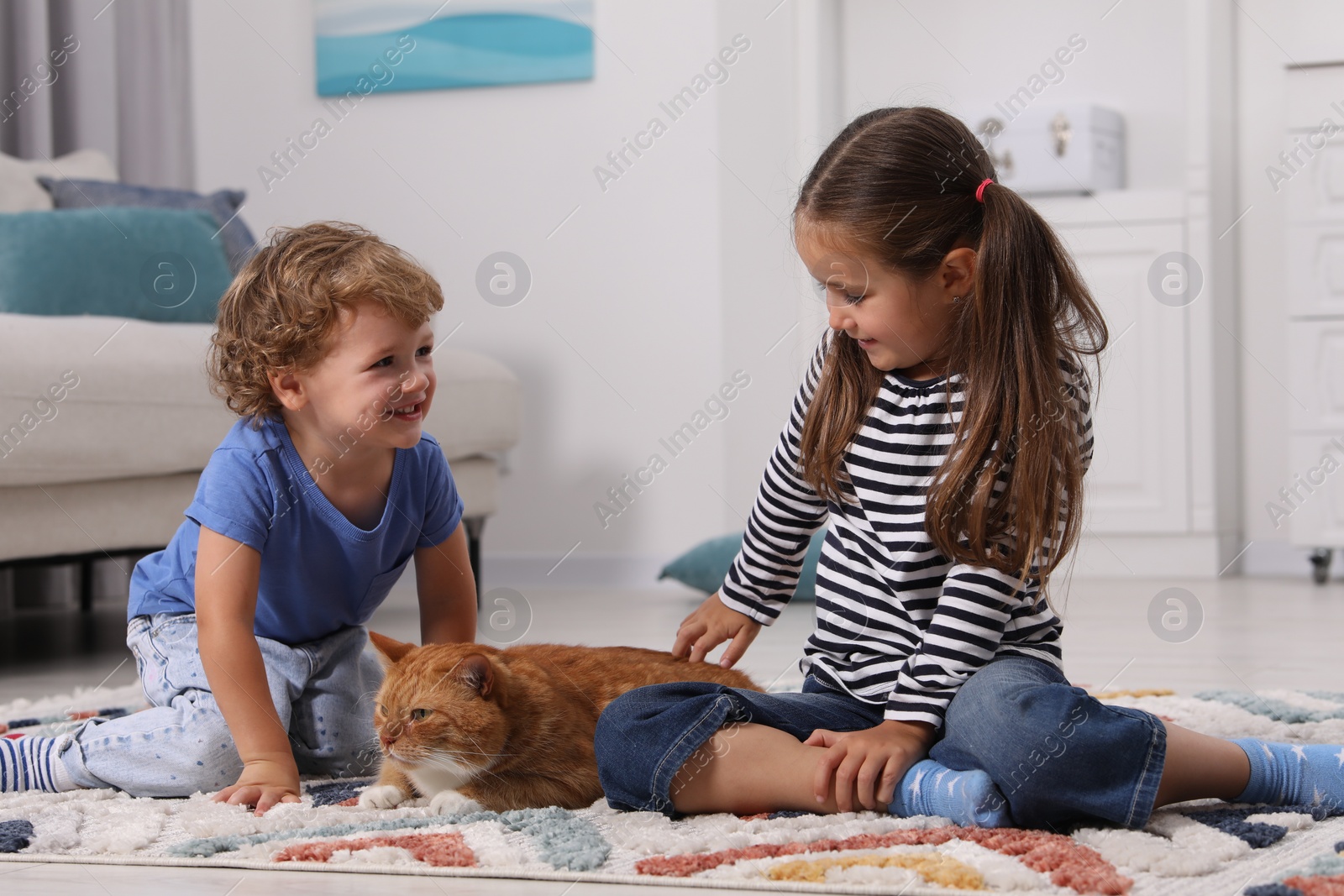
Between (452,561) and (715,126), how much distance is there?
81.0 inches

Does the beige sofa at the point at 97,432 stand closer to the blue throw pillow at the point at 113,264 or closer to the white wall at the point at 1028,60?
the blue throw pillow at the point at 113,264

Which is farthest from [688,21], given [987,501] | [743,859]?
[743,859]

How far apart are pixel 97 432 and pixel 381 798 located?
3.48 ft

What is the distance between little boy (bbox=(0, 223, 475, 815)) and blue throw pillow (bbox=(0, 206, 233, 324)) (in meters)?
1.29

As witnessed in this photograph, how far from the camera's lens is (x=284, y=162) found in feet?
11.4

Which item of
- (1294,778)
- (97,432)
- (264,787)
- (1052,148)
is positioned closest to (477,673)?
(264,787)

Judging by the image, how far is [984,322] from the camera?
106 centimetres

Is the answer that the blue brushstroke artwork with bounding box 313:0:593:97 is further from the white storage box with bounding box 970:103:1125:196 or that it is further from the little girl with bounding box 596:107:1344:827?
the little girl with bounding box 596:107:1344:827

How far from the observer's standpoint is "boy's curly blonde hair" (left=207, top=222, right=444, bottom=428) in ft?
3.91

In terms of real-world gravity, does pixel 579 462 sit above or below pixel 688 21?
below

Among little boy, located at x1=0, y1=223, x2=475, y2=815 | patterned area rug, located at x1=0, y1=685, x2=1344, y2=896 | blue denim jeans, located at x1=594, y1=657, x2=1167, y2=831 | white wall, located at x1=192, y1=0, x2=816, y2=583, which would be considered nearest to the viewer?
patterned area rug, located at x1=0, y1=685, x2=1344, y2=896

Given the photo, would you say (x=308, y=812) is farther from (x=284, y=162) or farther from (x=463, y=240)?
(x=284, y=162)

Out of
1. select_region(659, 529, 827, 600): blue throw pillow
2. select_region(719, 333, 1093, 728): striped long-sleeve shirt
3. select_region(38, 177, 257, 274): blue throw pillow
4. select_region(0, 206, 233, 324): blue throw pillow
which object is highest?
select_region(38, 177, 257, 274): blue throw pillow

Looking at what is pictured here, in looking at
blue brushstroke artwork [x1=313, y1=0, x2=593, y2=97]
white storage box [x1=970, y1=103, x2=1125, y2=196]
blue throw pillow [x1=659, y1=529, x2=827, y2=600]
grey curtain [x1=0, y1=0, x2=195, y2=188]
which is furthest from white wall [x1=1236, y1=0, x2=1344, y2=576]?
grey curtain [x1=0, y1=0, x2=195, y2=188]
